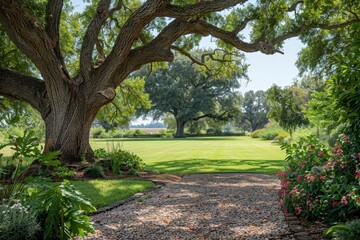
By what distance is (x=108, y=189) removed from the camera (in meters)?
7.65

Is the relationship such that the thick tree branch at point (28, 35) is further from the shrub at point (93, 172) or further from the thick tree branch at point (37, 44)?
the shrub at point (93, 172)

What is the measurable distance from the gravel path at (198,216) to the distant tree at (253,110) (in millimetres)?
88008

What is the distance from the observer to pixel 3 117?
15.0 metres

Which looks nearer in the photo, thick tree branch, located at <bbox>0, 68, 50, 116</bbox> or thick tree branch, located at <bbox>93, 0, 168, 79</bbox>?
thick tree branch, located at <bbox>93, 0, 168, 79</bbox>

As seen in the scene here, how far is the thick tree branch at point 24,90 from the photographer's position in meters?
11.1

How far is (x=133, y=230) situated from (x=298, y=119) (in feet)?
74.5

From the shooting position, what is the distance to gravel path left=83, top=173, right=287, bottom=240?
427 centimetres

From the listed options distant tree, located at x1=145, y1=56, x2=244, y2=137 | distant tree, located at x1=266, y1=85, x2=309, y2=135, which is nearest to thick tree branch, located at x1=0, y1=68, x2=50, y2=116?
distant tree, located at x1=266, y1=85, x2=309, y2=135

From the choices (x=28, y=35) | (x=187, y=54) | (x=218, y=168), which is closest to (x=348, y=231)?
(x=28, y=35)

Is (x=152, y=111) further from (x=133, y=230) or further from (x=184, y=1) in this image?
(x=133, y=230)

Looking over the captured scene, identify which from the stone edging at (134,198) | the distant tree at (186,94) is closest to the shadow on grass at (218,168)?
the stone edging at (134,198)

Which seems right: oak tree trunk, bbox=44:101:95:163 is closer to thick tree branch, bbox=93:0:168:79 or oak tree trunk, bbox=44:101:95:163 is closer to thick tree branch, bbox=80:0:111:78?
thick tree branch, bbox=80:0:111:78

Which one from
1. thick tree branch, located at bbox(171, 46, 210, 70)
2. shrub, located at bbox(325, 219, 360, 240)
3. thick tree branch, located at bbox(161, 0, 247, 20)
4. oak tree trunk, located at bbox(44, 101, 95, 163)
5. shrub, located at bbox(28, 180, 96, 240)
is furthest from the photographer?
thick tree branch, located at bbox(171, 46, 210, 70)

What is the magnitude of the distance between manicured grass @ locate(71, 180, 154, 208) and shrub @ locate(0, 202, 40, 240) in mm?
2631
